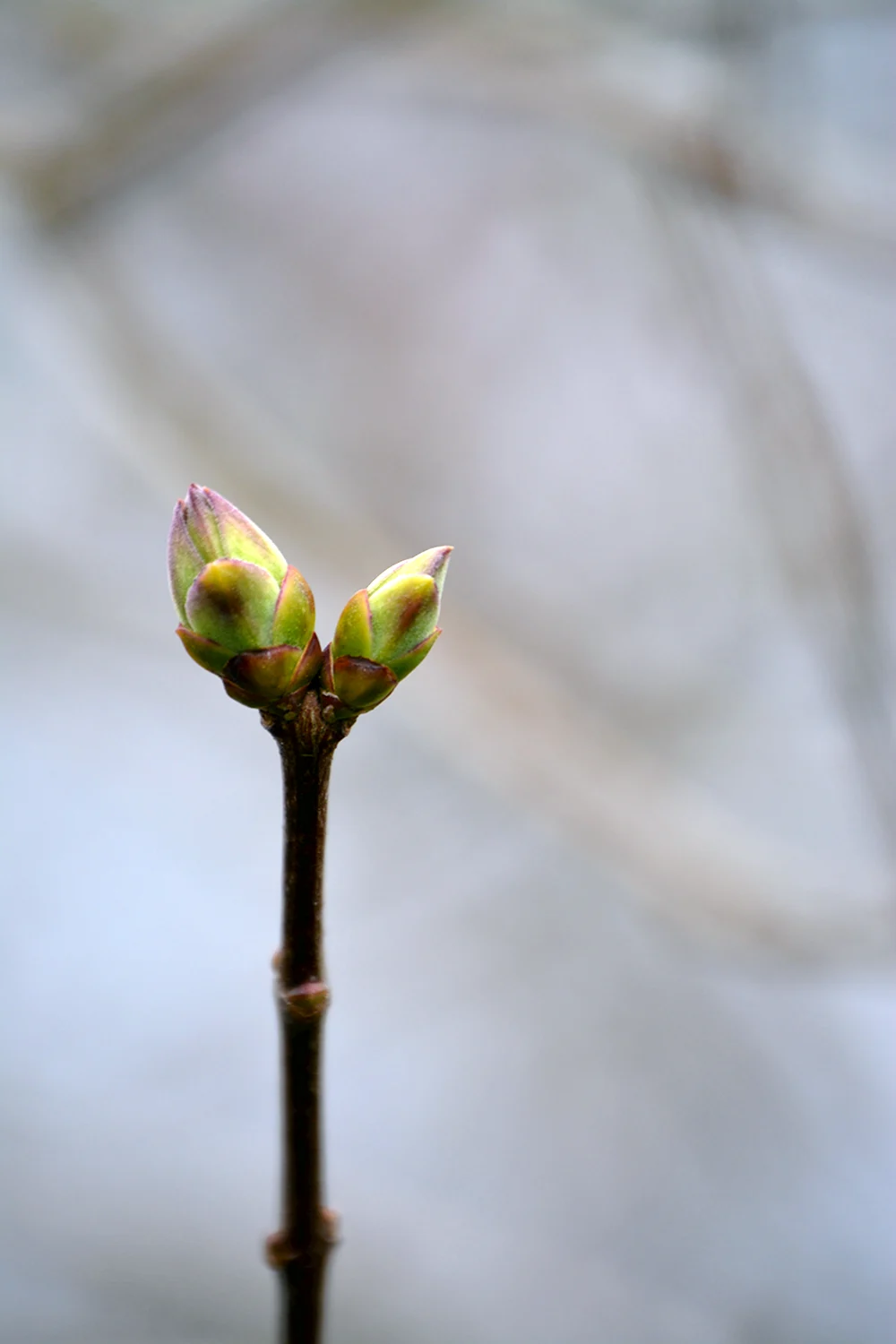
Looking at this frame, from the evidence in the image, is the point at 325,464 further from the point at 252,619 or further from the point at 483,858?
the point at 252,619

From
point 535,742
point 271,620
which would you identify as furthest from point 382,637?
point 535,742

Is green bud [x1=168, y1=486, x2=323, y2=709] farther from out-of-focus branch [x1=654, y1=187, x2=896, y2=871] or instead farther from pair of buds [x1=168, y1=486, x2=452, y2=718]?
out-of-focus branch [x1=654, y1=187, x2=896, y2=871]

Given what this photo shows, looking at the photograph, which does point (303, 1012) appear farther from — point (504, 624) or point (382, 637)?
point (504, 624)

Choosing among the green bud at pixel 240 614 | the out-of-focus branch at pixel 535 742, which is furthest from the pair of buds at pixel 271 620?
the out-of-focus branch at pixel 535 742

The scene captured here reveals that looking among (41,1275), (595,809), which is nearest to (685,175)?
(595,809)

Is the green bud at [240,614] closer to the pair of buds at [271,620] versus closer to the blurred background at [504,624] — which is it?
the pair of buds at [271,620]

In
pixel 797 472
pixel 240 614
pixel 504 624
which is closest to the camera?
pixel 240 614

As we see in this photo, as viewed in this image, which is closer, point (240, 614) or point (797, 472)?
point (240, 614)

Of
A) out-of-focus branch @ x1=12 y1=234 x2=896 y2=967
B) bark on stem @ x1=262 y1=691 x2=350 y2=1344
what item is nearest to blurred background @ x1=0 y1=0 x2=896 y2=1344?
out-of-focus branch @ x1=12 y1=234 x2=896 y2=967
